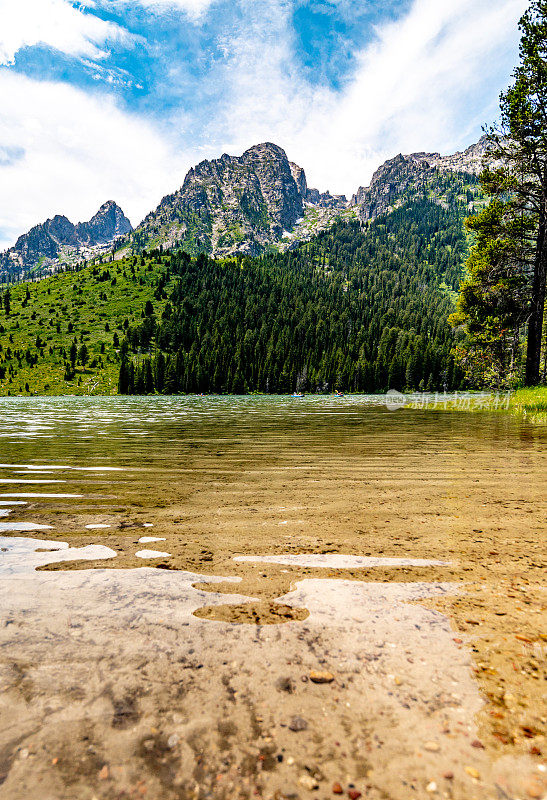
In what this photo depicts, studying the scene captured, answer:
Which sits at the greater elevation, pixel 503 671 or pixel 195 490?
pixel 503 671

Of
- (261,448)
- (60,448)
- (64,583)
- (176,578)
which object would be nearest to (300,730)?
(176,578)

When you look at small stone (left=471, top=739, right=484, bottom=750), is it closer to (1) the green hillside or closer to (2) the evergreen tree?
(2) the evergreen tree

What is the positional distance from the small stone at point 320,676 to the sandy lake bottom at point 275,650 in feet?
0.10

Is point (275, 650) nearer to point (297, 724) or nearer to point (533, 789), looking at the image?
point (297, 724)

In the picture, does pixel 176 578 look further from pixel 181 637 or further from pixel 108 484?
pixel 108 484

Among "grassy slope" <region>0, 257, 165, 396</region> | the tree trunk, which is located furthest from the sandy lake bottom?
"grassy slope" <region>0, 257, 165, 396</region>

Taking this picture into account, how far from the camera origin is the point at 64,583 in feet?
13.1

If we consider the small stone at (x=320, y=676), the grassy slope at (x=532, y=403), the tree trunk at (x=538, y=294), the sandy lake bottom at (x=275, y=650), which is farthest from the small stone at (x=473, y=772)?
the tree trunk at (x=538, y=294)

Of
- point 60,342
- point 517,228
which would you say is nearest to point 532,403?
point 517,228

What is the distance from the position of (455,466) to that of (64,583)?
372 inches

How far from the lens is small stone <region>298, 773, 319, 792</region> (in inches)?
71.6

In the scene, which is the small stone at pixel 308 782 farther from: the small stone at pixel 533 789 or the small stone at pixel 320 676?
the small stone at pixel 533 789

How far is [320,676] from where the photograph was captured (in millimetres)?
2590

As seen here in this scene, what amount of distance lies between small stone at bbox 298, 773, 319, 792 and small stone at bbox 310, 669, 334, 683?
2.21 ft
